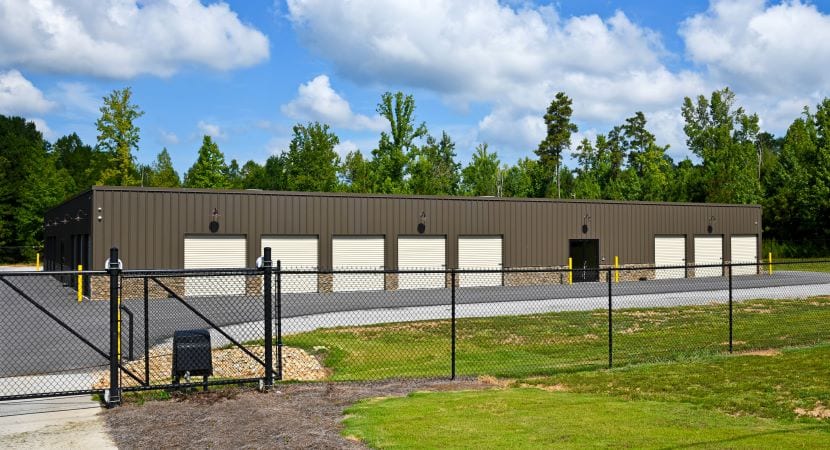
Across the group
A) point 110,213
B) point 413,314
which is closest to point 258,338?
point 413,314

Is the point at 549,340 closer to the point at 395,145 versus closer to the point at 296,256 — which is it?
the point at 296,256

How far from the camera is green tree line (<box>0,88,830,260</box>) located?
206 feet

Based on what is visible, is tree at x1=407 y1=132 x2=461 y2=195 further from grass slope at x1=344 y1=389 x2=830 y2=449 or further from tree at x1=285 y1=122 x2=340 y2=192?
grass slope at x1=344 y1=389 x2=830 y2=449

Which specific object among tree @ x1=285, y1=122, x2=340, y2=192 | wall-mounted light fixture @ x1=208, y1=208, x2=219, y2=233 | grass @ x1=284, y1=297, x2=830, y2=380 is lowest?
grass @ x1=284, y1=297, x2=830, y2=380

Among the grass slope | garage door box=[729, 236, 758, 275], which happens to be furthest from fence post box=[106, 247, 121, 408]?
garage door box=[729, 236, 758, 275]

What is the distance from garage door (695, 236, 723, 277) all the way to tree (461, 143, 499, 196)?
36303 millimetres

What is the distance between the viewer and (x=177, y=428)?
29.4 feet

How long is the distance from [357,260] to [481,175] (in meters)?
47.7

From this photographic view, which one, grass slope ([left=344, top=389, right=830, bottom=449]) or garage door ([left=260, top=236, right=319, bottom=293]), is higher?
garage door ([left=260, top=236, right=319, bottom=293])

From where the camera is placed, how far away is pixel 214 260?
100 ft

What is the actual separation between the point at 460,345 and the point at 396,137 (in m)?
45.7

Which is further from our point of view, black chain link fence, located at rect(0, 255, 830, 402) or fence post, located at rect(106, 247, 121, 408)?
black chain link fence, located at rect(0, 255, 830, 402)

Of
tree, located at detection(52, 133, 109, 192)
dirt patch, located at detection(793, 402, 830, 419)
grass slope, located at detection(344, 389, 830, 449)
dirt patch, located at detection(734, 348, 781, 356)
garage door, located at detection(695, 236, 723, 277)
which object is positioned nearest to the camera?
grass slope, located at detection(344, 389, 830, 449)

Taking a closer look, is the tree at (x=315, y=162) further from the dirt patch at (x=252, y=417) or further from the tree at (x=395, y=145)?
the dirt patch at (x=252, y=417)
